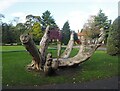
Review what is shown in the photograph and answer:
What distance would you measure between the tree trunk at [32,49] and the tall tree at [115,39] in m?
10.3

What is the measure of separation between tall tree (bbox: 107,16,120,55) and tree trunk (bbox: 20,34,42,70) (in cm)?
1032

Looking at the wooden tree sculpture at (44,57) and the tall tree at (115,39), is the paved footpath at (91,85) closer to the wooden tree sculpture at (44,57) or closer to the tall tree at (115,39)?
the wooden tree sculpture at (44,57)

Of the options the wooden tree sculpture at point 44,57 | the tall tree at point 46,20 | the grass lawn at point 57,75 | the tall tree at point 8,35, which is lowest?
the grass lawn at point 57,75

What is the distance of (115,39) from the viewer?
20703mm

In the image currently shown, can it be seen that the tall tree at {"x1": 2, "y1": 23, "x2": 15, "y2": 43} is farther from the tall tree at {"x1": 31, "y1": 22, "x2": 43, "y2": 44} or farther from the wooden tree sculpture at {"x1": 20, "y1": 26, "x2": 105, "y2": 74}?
the wooden tree sculpture at {"x1": 20, "y1": 26, "x2": 105, "y2": 74}

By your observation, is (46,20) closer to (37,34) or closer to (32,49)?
(37,34)

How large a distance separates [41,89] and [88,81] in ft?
8.27

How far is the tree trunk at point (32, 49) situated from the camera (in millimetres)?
9734

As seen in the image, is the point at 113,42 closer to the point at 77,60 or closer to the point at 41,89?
the point at 77,60

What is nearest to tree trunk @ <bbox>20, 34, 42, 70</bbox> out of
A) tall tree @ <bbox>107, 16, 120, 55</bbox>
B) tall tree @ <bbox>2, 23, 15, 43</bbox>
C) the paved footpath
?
the paved footpath

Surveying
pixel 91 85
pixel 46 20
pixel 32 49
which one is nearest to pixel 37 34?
pixel 46 20

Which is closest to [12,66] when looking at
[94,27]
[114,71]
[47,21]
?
[114,71]

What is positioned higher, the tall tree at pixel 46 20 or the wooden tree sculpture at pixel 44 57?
the tall tree at pixel 46 20

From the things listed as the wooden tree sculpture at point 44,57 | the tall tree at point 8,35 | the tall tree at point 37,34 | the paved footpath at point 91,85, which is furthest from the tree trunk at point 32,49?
the tall tree at point 8,35
